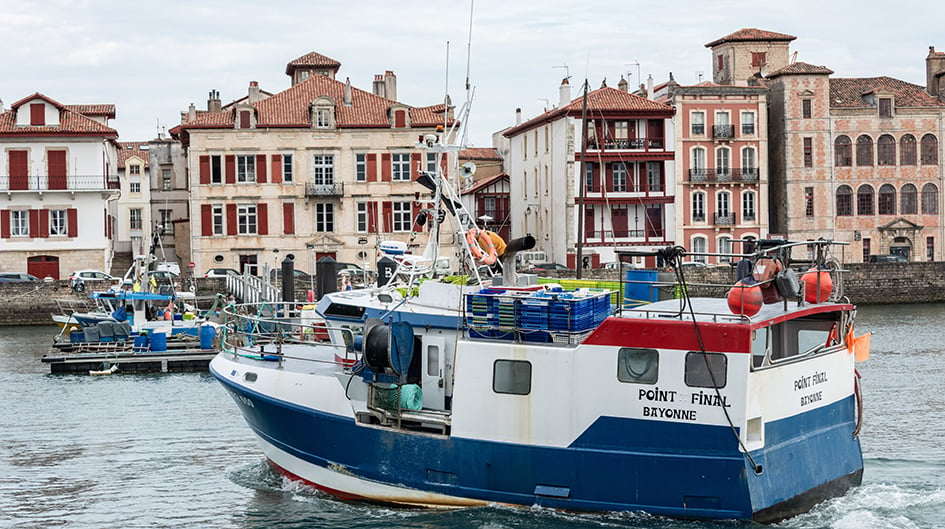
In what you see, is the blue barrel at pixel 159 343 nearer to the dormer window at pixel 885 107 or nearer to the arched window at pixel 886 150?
the arched window at pixel 886 150

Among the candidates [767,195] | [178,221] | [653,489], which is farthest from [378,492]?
[178,221]

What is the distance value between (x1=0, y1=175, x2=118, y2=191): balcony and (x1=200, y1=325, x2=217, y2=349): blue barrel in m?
25.8

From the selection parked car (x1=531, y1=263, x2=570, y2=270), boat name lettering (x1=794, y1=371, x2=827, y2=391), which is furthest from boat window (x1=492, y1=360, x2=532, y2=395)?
parked car (x1=531, y1=263, x2=570, y2=270)

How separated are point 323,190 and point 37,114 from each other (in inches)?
556

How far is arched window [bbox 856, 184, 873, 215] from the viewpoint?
6956 cm

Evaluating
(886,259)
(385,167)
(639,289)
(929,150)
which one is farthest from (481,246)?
(929,150)

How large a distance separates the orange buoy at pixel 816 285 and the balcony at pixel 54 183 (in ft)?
165

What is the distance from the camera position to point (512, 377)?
16547mm

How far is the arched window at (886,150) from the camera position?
6938cm

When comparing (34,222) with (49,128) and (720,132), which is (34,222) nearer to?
(49,128)

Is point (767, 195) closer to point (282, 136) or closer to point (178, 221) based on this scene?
point (282, 136)

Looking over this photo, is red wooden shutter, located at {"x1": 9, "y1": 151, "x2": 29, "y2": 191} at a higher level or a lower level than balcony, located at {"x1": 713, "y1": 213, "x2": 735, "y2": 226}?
higher

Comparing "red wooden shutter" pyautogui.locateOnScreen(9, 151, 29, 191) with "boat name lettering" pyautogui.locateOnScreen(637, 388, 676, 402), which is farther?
"red wooden shutter" pyautogui.locateOnScreen(9, 151, 29, 191)

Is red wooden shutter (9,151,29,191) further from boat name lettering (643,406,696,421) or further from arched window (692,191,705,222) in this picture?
boat name lettering (643,406,696,421)
